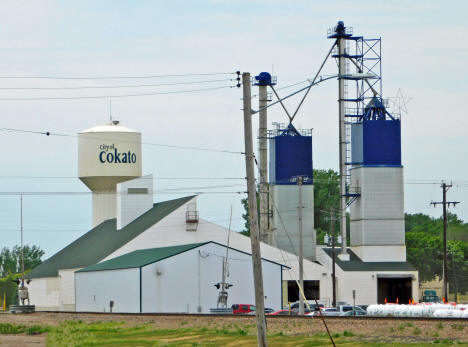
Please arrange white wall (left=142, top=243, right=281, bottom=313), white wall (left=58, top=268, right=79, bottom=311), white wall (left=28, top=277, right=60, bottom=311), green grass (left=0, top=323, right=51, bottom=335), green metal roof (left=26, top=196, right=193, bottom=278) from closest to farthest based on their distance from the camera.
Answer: green grass (left=0, top=323, right=51, bottom=335) < white wall (left=142, top=243, right=281, bottom=313) < white wall (left=58, top=268, right=79, bottom=311) < green metal roof (left=26, top=196, right=193, bottom=278) < white wall (left=28, top=277, right=60, bottom=311)

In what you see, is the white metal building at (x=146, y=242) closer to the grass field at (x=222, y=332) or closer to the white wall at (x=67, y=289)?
the white wall at (x=67, y=289)

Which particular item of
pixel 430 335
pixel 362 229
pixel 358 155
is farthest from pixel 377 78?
pixel 430 335

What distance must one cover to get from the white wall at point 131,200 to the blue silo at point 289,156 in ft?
38.6

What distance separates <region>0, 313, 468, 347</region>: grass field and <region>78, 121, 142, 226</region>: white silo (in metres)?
40.2

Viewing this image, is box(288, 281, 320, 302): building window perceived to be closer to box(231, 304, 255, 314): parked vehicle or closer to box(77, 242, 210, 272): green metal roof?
box(77, 242, 210, 272): green metal roof

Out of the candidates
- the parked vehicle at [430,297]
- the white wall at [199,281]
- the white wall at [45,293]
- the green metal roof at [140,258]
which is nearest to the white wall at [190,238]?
the green metal roof at [140,258]

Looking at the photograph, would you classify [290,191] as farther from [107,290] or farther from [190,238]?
[107,290]

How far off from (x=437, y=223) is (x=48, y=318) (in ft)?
403

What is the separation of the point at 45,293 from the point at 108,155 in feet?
47.3

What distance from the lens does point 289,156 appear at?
96812 mm

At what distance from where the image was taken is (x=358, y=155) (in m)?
92.3

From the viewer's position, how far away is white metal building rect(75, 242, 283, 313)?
73188mm

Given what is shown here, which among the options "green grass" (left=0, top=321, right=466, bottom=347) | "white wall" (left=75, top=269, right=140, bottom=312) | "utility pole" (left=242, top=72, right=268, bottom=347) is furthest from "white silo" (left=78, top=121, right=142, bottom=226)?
"utility pole" (left=242, top=72, right=268, bottom=347)

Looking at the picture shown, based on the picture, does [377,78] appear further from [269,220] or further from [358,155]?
[269,220]
